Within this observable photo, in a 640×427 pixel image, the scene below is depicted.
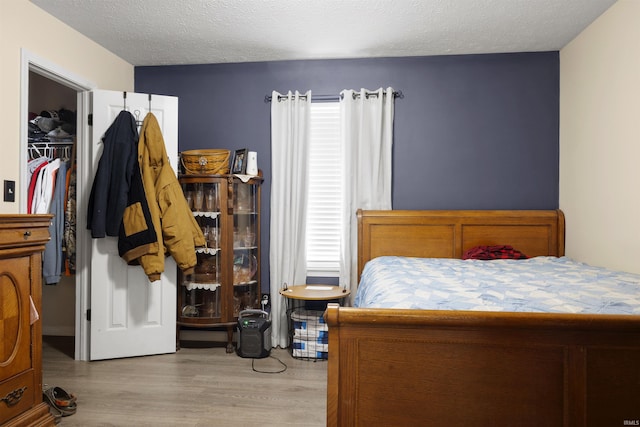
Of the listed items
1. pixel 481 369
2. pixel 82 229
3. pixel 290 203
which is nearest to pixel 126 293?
pixel 82 229

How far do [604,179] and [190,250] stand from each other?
305 centimetres

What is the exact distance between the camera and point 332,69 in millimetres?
3699

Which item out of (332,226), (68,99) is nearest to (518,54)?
(332,226)

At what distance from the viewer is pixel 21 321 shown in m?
1.95

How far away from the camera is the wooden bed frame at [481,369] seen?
3.85 feet

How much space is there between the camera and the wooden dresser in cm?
185

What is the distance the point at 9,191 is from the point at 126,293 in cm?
113

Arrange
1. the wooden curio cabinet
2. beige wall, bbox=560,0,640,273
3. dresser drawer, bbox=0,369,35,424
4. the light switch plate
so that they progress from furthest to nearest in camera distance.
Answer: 1. the wooden curio cabinet
2. beige wall, bbox=560,0,640,273
3. the light switch plate
4. dresser drawer, bbox=0,369,35,424

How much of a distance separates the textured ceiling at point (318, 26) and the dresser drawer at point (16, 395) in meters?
2.29

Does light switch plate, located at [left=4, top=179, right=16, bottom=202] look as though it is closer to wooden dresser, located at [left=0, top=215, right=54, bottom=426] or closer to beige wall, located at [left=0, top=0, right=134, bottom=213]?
beige wall, located at [left=0, top=0, right=134, bottom=213]

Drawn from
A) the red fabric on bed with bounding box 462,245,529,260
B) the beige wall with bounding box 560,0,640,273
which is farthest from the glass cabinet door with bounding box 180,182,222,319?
the beige wall with bounding box 560,0,640,273

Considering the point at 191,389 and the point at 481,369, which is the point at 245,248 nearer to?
the point at 191,389

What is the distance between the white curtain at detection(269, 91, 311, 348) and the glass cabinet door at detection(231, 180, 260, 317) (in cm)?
15

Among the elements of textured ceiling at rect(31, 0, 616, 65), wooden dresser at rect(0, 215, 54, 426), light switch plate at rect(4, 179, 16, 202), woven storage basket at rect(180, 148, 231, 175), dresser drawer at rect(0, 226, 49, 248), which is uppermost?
textured ceiling at rect(31, 0, 616, 65)
